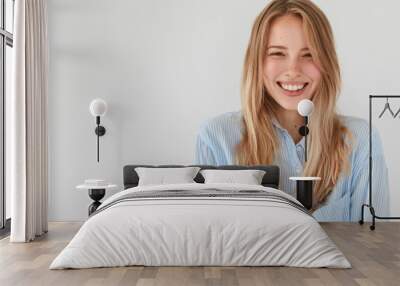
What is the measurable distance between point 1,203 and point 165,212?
2.70 meters

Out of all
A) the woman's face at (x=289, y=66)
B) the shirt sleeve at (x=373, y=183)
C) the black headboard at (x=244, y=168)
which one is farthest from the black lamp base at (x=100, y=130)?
the shirt sleeve at (x=373, y=183)

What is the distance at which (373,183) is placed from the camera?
734cm

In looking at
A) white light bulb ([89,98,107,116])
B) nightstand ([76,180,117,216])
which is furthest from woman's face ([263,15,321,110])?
nightstand ([76,180,117,216])

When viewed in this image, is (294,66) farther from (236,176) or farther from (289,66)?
(236,176)

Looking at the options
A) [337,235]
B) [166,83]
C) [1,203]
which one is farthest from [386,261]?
[1,203]

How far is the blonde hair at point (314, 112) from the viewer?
23.8 feet

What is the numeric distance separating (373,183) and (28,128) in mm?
4073

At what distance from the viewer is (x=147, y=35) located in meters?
7.43

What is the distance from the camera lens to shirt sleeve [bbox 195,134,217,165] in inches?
289

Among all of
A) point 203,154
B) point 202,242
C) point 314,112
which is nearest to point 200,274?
point 202,242

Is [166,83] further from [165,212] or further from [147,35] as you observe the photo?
[165,212]

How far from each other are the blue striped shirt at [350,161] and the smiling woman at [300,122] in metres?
0.01

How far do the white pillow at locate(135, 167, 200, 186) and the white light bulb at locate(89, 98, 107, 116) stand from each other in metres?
0.86

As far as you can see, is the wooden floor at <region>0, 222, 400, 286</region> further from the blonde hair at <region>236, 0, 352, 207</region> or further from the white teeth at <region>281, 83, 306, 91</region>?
the white teeth at <region>281, 83, 306, 91</region>
